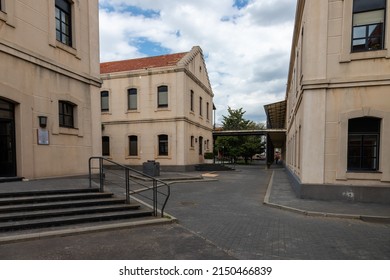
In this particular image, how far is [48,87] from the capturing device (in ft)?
31.8

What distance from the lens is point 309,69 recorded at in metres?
9.45

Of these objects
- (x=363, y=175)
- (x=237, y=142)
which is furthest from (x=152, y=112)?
(x=237, y=142)

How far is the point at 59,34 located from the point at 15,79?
308 centimetres

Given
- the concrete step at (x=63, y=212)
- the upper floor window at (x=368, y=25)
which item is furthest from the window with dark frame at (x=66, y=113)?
the upper floor window at (x=368, y=25)

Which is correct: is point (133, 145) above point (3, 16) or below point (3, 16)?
below

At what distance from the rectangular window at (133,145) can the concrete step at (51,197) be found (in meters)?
13.9

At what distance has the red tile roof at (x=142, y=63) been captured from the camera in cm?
2127

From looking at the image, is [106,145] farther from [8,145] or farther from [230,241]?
[230,241]

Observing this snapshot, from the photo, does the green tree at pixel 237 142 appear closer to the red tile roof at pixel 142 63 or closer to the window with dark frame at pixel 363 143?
the red tile roof at pixel 142 63

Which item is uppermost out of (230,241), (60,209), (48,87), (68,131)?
(48,87)

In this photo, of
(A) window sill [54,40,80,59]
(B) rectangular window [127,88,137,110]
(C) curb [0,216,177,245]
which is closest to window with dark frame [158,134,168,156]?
(B) rectangular window [127,88,137,110]

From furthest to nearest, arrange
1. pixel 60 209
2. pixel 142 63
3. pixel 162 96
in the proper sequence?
pixel 142 63
pixel 162 96
pixel 60 209

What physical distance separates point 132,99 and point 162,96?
109 inches

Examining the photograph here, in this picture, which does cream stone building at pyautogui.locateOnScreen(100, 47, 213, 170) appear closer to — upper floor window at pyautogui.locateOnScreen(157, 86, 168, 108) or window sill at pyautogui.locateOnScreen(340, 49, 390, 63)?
upper floor window at pyautogui.locateOnScreen(157, 86, 168, 108)
